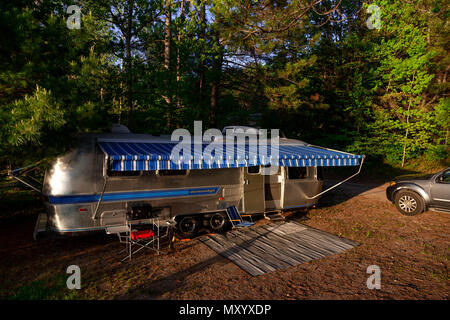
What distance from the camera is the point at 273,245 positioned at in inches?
273

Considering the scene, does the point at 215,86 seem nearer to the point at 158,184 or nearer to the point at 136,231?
the point at 158,184

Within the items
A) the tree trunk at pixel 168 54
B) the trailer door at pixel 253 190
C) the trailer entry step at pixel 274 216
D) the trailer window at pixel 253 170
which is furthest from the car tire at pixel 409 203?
the tree trunk at pixel 168 54

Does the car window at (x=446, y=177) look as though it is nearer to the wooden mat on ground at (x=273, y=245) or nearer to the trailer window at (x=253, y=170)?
the wooden mat on ground at (x=273, y=245)

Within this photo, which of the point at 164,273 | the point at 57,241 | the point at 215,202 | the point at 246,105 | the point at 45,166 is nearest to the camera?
the point at 164,273

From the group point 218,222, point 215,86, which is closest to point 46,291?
point 218,222

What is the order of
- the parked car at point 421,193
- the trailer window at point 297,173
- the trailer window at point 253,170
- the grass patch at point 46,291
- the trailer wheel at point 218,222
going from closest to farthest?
the grass patch at point 46,291 → the trailer wheel at point 218,222 → the trailer window at point 253,170 → the parked car at point 421,193 → the trailer window at point 297,173

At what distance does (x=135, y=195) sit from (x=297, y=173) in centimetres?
540

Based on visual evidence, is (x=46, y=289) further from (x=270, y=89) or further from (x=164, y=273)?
(x=270, y=89)

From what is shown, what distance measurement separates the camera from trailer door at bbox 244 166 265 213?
8.05 meters

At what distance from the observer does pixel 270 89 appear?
1533cm

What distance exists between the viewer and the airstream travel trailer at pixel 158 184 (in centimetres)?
582

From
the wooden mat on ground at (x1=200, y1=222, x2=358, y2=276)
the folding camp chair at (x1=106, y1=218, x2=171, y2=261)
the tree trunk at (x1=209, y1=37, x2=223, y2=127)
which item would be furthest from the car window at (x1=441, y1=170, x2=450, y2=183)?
the tree trunk at (x1=209, y1=37, x2=223, y2=127)

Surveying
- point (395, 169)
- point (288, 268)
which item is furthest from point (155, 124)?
point (395, 169)

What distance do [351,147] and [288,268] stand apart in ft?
50.7
